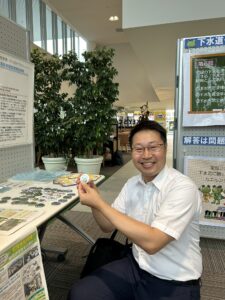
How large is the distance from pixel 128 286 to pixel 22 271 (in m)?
0.54

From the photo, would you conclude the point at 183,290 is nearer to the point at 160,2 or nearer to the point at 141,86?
the point at 160,2

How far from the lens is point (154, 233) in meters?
0.96

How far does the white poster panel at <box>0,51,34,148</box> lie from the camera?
1.63 meters

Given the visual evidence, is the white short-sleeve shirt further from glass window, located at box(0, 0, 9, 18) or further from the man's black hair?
glass window, located at box(0, 0, 9, 18)

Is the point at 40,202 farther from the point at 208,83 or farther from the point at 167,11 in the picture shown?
the point at 167,11

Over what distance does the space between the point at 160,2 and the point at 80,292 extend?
12.6ft

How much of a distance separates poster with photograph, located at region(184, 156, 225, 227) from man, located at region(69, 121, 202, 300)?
124cm

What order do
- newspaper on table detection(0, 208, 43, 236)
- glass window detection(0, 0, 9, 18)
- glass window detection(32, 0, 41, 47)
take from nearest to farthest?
newspaper on table detection(0, 208, 43, 236)
glass window detection(0, 0, 9, 18)
glass window detection(32, 0, 41, 47)

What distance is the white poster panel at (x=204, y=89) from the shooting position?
7.03ft

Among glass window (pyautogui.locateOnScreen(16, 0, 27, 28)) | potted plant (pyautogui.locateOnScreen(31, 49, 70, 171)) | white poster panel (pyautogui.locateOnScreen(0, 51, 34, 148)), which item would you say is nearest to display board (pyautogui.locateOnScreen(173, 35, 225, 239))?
white poster panel (pyautogui.locateOnScreen(0, 51, 34, 148))

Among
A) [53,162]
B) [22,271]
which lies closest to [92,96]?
[53,162]

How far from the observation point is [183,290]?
41.9 inches

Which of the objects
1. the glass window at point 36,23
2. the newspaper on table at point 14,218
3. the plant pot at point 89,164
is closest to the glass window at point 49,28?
the glass window at point 36,23

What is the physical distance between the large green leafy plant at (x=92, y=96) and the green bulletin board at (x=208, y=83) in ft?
7.70
